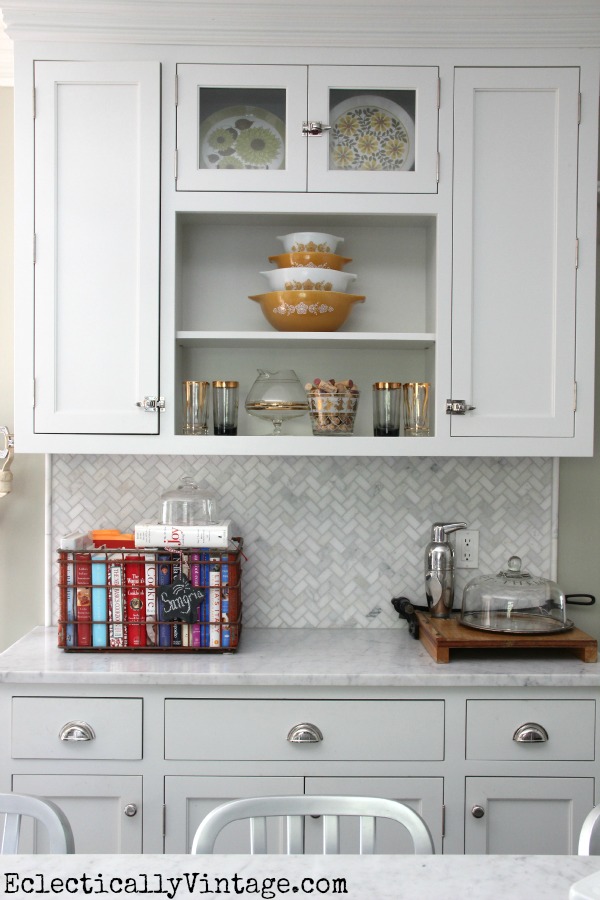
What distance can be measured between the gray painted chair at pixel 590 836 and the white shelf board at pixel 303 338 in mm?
1237

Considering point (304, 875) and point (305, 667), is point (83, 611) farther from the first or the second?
point (304, 875)

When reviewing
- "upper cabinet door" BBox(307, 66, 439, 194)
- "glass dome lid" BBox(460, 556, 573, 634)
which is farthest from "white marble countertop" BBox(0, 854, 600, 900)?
"upper cabinet door" BBox(307, 66, 439, 194)

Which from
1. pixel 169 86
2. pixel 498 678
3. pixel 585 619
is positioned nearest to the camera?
pixel 498 678

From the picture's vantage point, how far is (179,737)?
1.95 m

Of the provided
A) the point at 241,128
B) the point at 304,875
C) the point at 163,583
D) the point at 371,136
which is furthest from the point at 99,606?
the point at 371,136

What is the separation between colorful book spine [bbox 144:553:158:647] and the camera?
6.95 feet

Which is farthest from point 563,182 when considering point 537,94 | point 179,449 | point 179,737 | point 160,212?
point 179,737

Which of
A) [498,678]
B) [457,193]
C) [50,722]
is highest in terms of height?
[457,193]

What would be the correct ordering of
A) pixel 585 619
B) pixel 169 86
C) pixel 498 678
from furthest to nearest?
pixel 585 619 < pixel 169 86 < pixel 498 678

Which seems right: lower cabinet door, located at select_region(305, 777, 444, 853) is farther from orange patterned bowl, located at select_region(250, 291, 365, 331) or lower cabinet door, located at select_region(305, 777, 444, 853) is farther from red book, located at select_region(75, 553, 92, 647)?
orange patterned bowl, located at select_region(250, 291, 365, 331)

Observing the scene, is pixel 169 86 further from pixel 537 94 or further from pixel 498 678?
pixel 498 678

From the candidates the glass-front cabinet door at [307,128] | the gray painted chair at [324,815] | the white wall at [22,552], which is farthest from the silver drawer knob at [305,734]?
the glass-front cabinet door at [307,128]

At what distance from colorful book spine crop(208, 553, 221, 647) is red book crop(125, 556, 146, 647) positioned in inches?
6.9

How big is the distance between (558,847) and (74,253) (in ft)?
6.23
